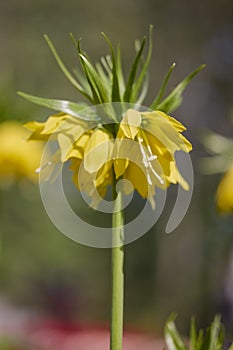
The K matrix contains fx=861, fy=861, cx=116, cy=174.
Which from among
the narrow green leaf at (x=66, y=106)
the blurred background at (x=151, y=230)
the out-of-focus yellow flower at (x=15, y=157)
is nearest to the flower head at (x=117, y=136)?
the narrow green leaf at (x=66, y=106)

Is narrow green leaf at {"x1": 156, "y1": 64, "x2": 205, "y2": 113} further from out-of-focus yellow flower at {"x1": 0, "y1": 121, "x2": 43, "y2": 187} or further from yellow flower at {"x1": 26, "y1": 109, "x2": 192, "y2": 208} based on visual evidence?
out-of-focus yellow flower at {"x1": 0, "y1": 121, "x2": 43, "y2": 187}

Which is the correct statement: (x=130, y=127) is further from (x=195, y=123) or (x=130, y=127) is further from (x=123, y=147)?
(x=195, y=123)

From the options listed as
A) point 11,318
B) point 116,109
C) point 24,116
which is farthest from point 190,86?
point 116,109

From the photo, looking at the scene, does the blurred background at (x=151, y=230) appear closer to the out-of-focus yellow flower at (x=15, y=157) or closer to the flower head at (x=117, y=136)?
the out-of-focus yellow flower at (x=15, y=157)

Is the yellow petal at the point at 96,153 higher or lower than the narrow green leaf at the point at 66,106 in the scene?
lower

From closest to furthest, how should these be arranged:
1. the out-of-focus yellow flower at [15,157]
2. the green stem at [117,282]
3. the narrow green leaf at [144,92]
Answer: the green stem at [117,282] → the narrow green leaf at [144,92] → the out-of-focus yellow flower at [15,157]

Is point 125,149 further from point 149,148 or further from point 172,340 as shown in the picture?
point 172,340

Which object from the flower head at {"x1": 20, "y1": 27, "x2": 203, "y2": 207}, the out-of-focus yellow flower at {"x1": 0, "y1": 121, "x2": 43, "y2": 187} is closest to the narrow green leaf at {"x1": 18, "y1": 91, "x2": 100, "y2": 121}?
the flower head at {"x1": 20, "y1": 27, "x2": 203, "y2": 207}

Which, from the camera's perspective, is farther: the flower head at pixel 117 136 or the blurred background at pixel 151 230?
the blurred background at pixel 151 230
